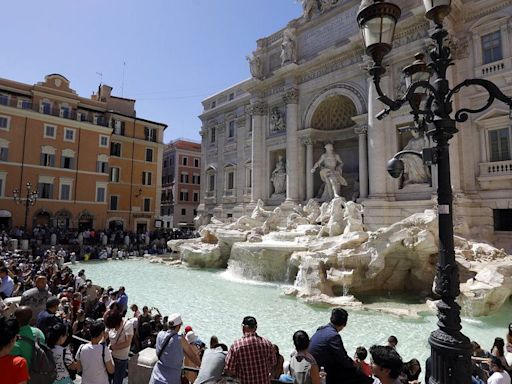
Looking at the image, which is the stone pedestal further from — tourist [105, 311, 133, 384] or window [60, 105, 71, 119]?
window [60, 105, 71, 119]

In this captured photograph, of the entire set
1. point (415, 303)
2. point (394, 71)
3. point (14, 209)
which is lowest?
point (415, 303)

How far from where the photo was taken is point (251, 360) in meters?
2.80

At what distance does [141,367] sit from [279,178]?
1853cm

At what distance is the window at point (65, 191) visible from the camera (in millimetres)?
25297

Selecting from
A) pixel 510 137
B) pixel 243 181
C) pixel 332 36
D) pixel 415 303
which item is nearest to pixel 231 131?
pixel 243 181

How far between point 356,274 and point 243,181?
1575cm

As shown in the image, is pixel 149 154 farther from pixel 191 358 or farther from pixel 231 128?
pixel 191 358

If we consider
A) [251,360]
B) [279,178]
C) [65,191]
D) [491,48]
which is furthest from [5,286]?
[65,191]

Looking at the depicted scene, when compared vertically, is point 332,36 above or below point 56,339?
above

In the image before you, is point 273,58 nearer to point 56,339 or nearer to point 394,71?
point 394,71

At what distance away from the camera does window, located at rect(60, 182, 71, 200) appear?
83.0 feet

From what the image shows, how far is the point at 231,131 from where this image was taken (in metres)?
27.8

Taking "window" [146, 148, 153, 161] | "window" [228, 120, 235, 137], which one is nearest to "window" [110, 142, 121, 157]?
"window" [146, 148, 153, 161]

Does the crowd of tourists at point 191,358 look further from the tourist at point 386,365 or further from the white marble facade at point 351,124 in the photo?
the white marble facade at point 351,124
